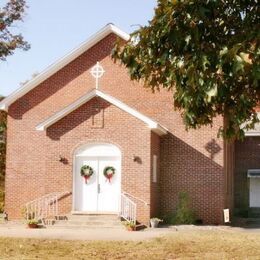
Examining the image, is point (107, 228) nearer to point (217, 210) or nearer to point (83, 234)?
point (83, 234)

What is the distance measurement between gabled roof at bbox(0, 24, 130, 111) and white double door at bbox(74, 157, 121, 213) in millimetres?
4937

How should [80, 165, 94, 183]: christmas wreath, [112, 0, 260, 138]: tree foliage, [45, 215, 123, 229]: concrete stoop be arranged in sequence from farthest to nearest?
[80, 165, 94, 183]: christmas wreath → [45, 215, 123, 229]: concrete stoop → [112, 0, 260, 138]: tree foliage

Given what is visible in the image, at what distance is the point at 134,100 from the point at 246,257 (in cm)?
1411

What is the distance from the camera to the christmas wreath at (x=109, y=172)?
25719 millimetres

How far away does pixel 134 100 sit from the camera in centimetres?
2809

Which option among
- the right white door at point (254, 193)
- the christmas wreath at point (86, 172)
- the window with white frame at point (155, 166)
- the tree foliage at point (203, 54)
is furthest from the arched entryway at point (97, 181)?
the tree foliage at point (203, 54)

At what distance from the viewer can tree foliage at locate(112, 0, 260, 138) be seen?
10555mm

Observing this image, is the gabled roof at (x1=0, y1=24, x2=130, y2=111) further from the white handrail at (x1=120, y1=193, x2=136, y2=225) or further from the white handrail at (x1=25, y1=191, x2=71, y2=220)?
the white handrail at (x1=120, y1=193, x2=136, y2=225)

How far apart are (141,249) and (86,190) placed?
9548 millimetres

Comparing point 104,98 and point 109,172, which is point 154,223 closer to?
point 109,172

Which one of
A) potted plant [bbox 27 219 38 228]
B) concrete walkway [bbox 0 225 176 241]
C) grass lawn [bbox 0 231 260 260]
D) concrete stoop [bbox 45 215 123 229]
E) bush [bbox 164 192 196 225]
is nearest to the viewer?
grass lawn [bbox 0 231 260 260]

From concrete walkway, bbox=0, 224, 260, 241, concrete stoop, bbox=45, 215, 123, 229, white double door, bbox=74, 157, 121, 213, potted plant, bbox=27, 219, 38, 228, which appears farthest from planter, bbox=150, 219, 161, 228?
potted plant, bbox=27, 219, 38, 228

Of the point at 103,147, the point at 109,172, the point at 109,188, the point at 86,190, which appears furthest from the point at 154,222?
the point at 103,147

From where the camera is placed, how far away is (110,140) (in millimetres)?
25609
